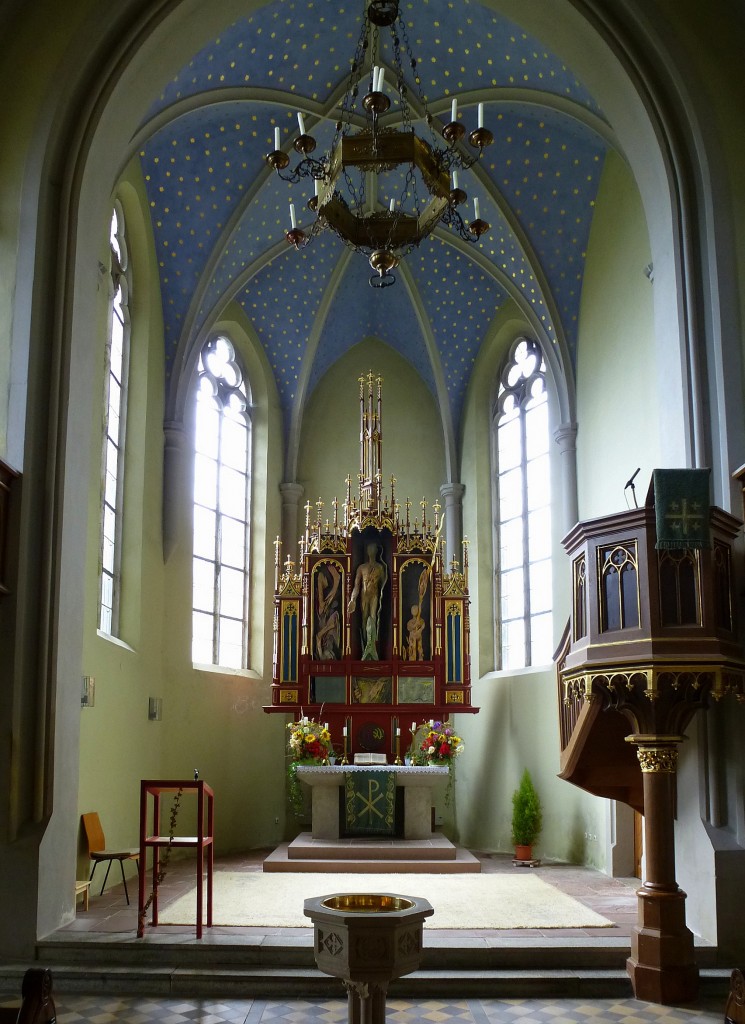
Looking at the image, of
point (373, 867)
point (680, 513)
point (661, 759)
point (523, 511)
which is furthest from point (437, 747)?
point (680, 513)

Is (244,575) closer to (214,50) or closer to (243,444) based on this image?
(243,444)

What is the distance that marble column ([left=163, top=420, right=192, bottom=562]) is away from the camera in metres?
12.1

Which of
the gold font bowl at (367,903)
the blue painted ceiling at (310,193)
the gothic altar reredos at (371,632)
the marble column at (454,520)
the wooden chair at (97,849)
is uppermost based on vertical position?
the blue painted ceiling at (310,193)

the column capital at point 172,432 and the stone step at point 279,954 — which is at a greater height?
the column capital at point 172,432

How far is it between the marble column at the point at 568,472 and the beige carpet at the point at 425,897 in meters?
3.96

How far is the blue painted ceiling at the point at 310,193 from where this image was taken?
1036cm

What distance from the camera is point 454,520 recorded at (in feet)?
47.5

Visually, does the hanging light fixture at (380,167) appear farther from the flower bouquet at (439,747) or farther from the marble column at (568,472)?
the flower bouquet at (439,747)

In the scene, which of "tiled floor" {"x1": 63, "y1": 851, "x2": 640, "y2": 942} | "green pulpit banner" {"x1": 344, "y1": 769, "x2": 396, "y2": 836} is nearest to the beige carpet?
"tiled floor" {"x1": 63, "y1": 851, "x2": 640, "y2": 942}

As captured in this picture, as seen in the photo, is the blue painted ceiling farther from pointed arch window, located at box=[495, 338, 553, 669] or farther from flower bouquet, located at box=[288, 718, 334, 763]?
flower bouquet, located at box=[288, 718, 334, 763]

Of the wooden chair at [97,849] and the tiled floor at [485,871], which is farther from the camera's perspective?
the wooden chair at [97,849]

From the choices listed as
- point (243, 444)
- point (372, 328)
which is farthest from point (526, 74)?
point (243, 444)

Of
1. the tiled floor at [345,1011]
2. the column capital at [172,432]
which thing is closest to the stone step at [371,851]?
the tiled floor at [345,1011]

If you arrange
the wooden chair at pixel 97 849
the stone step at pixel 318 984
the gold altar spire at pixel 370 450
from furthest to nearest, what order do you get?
the gold altar spire at pixel 370 450 < the wooden chair at pixel 97 849 < the stone step at pixel 318 984
